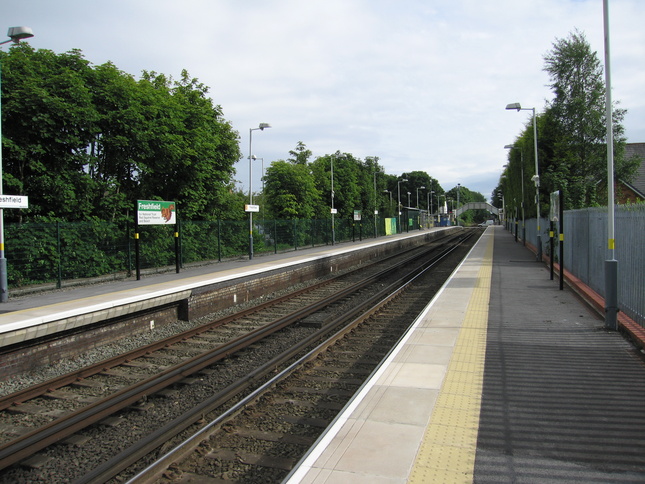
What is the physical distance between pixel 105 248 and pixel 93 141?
17.3 ft

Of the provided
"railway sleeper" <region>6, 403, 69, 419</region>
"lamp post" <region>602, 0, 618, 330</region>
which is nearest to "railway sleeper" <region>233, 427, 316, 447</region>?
"railway sleeper" <region>6, 403, 69, 419</region>

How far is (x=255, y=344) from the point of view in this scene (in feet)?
30.0

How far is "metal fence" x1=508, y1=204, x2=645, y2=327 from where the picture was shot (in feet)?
27.1

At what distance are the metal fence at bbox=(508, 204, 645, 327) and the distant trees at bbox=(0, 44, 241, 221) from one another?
54.0 feet

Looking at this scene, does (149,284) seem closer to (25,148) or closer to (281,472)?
(25,148)

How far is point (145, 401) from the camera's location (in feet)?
20.8

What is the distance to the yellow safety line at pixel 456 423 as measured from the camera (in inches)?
147

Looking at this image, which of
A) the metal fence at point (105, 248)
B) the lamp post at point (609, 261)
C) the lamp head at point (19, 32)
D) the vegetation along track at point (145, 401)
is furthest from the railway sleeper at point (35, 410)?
the lamp head at point (19, 32)

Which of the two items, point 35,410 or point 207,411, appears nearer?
point 207,411

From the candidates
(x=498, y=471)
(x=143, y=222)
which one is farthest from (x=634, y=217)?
(x=143, y=222)

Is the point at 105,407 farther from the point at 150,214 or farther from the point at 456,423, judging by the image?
the point at 150,214

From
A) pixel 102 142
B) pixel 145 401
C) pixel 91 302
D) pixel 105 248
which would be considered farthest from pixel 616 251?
pixel 102 142

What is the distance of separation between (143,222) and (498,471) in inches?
546

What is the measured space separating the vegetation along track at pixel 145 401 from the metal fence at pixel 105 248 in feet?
22.7
